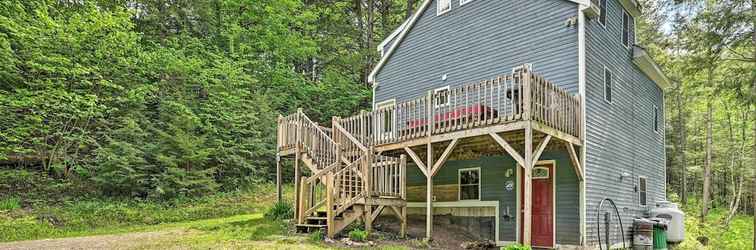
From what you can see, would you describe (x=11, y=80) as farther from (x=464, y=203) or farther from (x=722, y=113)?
(x=722, y=113)

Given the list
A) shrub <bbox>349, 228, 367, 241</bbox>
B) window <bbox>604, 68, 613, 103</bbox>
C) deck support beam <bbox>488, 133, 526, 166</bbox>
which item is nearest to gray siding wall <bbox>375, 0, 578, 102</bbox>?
window <bbox>604, 68, 613, 103</bbox>

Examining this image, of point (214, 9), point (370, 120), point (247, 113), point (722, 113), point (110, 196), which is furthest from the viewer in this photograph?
point (722, 113)

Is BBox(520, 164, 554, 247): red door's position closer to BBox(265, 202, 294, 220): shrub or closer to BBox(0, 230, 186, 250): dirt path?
BBox(265, 202, 294, 220): shrub

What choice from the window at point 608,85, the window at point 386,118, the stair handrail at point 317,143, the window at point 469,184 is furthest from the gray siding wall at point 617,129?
the stair handrail at point 317,143

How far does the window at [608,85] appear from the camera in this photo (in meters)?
11.1

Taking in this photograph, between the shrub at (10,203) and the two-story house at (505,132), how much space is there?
689 centimetres

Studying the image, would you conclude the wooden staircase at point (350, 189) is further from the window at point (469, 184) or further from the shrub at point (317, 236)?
the window at point (469, 184)

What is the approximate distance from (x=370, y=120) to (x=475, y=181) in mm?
3248

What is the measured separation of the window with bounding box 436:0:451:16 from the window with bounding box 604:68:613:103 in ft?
15.0

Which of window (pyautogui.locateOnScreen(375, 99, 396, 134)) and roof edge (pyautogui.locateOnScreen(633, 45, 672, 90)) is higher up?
roof edge (pyautogui.locateOnScreen(633, 45, 672, 90))

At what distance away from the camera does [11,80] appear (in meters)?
13.1

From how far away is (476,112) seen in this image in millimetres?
9281

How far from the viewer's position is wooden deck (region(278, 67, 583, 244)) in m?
8.43

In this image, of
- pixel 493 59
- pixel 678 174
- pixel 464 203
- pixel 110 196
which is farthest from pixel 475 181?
pixel 678 174
